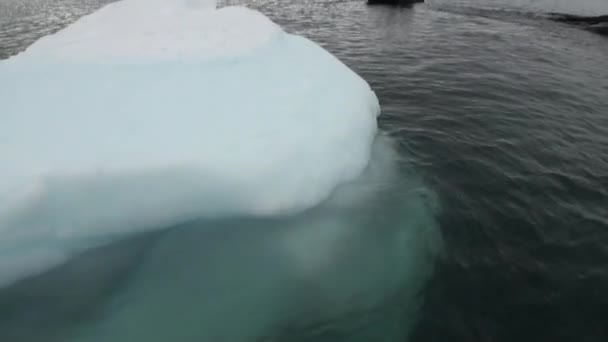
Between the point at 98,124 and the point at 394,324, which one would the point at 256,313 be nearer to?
the point at 394,324

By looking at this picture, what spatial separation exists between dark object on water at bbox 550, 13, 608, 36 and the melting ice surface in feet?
60.2

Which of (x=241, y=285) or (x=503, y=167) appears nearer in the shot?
(x=241, y=285)

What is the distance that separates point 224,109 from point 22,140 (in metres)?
2.23

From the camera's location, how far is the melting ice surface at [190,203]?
11.9 feet

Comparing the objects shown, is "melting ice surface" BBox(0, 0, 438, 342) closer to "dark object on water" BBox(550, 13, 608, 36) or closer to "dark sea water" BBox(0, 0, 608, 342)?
"dark sea water" BBox(0, 0, 608, 342)

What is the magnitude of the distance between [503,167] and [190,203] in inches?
217

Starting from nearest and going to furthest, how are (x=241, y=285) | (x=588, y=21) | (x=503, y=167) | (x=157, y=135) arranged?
(x=241, y=285)
(x=157, y=135)
(x=503, y=167)
(x=588, y=21)

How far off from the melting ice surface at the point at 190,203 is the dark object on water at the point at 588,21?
18336 mm

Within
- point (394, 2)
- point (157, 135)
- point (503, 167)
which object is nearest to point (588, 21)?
point (394, 2)

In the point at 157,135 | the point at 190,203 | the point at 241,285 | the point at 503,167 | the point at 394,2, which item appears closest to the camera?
the point at 241,285

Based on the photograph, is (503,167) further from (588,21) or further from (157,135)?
(588,21)

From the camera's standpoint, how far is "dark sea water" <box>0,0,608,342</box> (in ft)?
13.3

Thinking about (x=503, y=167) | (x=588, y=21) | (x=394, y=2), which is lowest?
(x=503, y=167)

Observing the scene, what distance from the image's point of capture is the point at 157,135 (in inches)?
170
